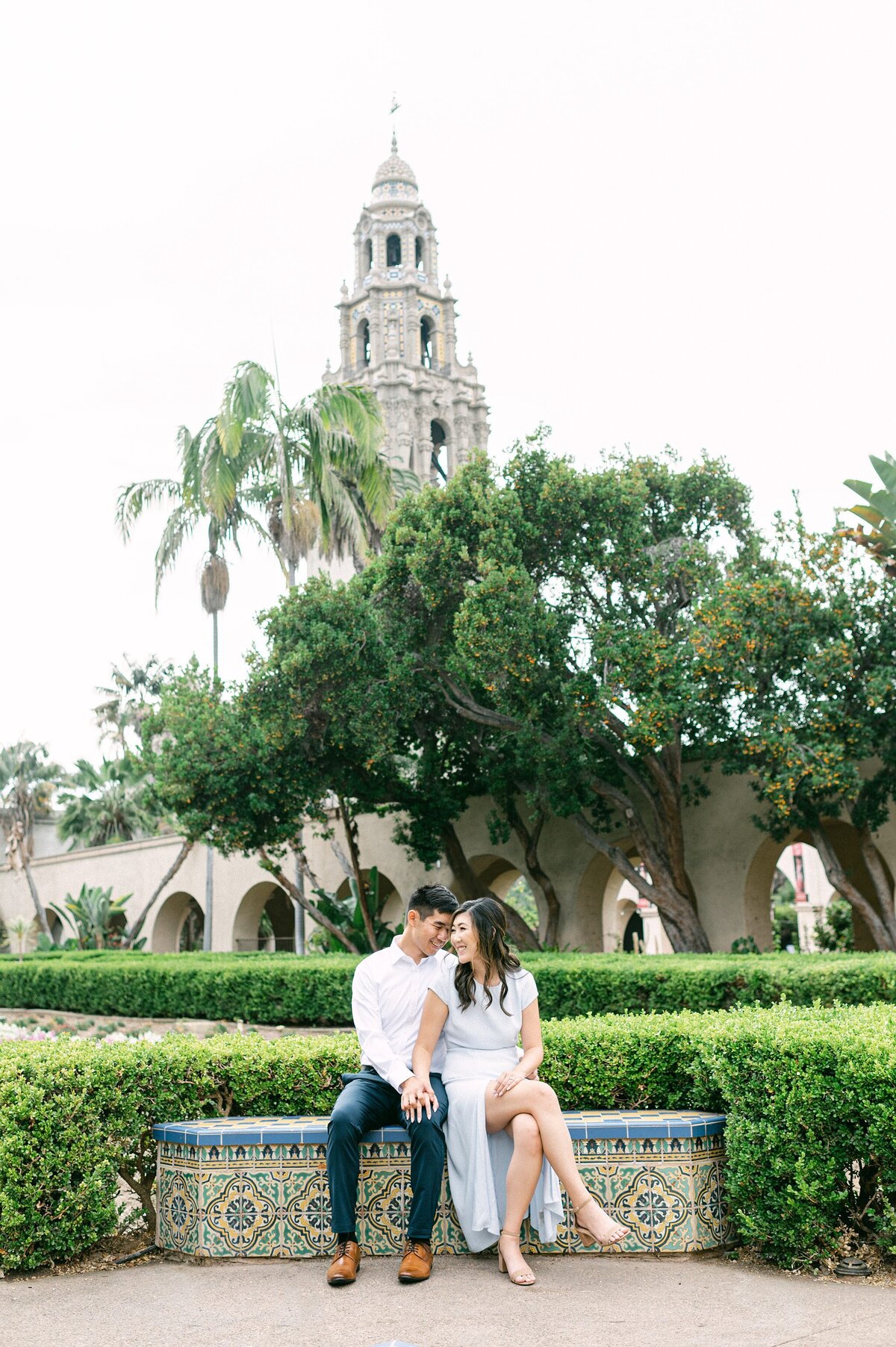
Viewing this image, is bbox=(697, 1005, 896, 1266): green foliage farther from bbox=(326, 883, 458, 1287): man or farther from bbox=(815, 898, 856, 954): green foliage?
bbox=(815, 898, 856, 954): green foliage

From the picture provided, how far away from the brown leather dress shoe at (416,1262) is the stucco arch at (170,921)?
1138 inches

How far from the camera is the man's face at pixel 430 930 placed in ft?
16.9

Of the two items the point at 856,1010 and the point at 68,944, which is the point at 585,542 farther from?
the point at 68,944

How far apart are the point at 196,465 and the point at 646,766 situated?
837cm

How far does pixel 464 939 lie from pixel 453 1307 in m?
1.36

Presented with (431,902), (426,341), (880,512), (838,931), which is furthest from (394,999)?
(426,341)

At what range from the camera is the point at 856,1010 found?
564cm

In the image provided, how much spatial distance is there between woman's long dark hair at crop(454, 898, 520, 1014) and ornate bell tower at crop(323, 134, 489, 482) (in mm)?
43420

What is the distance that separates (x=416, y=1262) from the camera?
4.46 m

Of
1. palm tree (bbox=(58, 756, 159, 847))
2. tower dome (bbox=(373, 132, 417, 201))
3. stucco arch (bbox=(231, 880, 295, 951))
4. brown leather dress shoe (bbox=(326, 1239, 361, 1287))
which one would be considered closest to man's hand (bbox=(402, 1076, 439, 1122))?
brown leather dress shoe (bbox=(326, 1239, 361, 1287))

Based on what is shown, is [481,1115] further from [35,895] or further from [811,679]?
[35,895]

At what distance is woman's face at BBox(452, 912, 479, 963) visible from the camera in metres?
4.91

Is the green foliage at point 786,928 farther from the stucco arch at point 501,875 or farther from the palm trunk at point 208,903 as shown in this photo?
the palm trunk at point 208,903

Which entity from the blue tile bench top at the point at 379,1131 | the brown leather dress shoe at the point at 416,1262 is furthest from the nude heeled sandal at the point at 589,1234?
the brown leather dress shoe at the point at 416,1262
